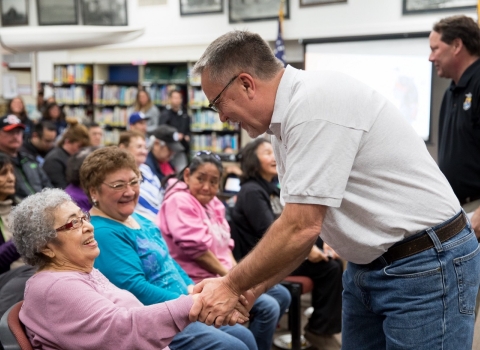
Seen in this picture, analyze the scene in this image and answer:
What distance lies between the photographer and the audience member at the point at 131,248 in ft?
7.37

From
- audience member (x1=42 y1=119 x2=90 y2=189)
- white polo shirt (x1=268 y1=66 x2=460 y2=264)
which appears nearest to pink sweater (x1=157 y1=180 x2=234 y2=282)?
white polo shirt (x1=268 y1=66 x2=460 y2=264)

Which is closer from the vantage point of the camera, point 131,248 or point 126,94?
point 131,248

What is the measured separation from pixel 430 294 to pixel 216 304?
0.58 metres

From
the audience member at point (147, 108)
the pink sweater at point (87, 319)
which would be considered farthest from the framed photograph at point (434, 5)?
the pink sweater at point (87, 319)

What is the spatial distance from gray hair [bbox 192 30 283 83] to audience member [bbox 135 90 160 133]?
24.6 feet

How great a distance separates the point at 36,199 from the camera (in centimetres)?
195

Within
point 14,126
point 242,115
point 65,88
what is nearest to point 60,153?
point 14,126

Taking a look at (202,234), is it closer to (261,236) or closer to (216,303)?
(261,236)

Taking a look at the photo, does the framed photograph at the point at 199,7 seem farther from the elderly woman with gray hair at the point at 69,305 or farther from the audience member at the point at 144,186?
the elderly woman with gray hair at the point at 69,305

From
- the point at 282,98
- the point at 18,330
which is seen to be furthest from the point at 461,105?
the point at 18,330

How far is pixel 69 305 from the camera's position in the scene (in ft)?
5.68

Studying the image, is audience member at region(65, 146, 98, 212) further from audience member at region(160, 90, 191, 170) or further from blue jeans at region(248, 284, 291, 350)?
audience member at region(160, 90, 191, 170)

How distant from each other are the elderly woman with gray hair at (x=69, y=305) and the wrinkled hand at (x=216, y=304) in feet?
0.14

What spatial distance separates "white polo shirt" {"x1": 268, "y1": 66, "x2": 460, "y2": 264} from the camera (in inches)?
54.8
